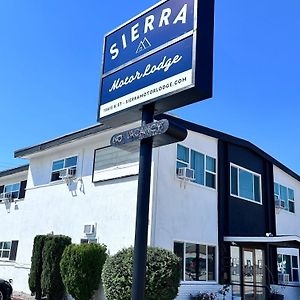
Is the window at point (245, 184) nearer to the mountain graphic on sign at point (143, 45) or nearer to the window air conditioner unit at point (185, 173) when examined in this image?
the window air conditioner unit at point (185, 173)

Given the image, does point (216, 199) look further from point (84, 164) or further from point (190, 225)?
point (84, 164)

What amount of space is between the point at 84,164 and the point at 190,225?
5.35 meters

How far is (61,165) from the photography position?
1944 cm

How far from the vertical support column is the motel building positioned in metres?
7.20

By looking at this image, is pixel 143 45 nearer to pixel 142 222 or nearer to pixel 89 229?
pixel 142 222

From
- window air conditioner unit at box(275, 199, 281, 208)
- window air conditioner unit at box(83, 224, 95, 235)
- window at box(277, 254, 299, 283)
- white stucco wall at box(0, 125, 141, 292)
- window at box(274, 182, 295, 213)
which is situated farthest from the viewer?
window at box(274, 182, 295, 213)

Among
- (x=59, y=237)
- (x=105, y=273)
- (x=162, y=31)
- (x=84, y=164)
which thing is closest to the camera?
(x=162, y=31)

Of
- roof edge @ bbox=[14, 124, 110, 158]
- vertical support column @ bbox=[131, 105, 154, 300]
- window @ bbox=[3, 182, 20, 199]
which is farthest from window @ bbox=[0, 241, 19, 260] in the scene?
vertical support column @ bbox=[131, 105, 154, 300]

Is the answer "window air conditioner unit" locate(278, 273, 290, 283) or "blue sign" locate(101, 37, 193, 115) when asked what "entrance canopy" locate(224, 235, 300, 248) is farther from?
"blue sign" locate(101, 37, 193, 115)

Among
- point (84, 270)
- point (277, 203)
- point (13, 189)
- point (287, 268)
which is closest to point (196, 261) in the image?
point (84, 270)

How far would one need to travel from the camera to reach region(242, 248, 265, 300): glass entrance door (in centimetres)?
1772

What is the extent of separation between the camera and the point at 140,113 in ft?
20.7

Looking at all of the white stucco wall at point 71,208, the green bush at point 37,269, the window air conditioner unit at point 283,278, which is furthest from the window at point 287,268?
the green bush at point 37,269

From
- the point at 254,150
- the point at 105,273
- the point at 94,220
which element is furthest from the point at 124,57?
the point at 254,150
